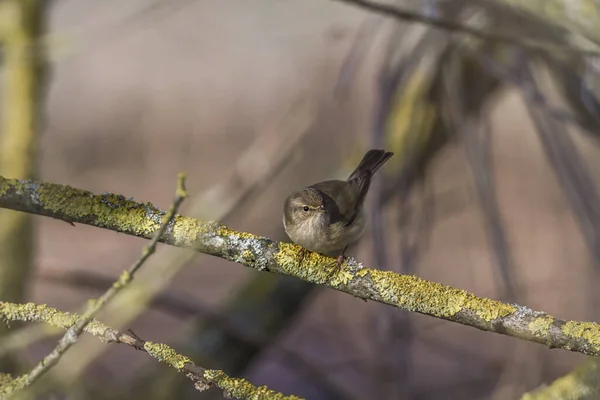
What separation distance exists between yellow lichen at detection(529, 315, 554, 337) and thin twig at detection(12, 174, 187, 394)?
915 millimetres

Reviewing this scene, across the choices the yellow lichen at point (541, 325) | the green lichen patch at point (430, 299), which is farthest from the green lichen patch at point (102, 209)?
the yellow lichen at point (541, 325)

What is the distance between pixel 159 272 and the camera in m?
3.05

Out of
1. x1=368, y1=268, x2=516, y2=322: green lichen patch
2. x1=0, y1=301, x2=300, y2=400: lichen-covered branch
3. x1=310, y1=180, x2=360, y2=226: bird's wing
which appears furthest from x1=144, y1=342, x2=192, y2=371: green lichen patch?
x1=310, y1=180, x2=360, y2=226: bird's wing

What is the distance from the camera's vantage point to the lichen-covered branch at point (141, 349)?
1428mm

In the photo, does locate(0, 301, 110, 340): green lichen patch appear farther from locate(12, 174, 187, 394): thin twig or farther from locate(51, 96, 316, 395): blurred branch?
locate(51, 96, 316, 395): blurred branch

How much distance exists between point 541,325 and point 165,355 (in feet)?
2.92

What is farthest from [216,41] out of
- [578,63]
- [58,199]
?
[58,199]

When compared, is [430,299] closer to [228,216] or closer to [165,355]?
[165,355]

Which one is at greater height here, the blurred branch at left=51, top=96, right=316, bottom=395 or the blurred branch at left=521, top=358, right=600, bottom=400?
the blurred branch at left=521, top=358, right=600, bottom=400

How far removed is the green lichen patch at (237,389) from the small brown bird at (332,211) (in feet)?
3.75

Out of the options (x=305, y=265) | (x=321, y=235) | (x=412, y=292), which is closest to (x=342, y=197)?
(x=321, y=235)

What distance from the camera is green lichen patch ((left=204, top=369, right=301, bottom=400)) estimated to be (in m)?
1.49

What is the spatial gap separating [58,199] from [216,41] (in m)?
11.8

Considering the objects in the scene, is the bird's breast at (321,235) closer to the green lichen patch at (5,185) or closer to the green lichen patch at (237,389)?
the green lichen patch at (237,389)
